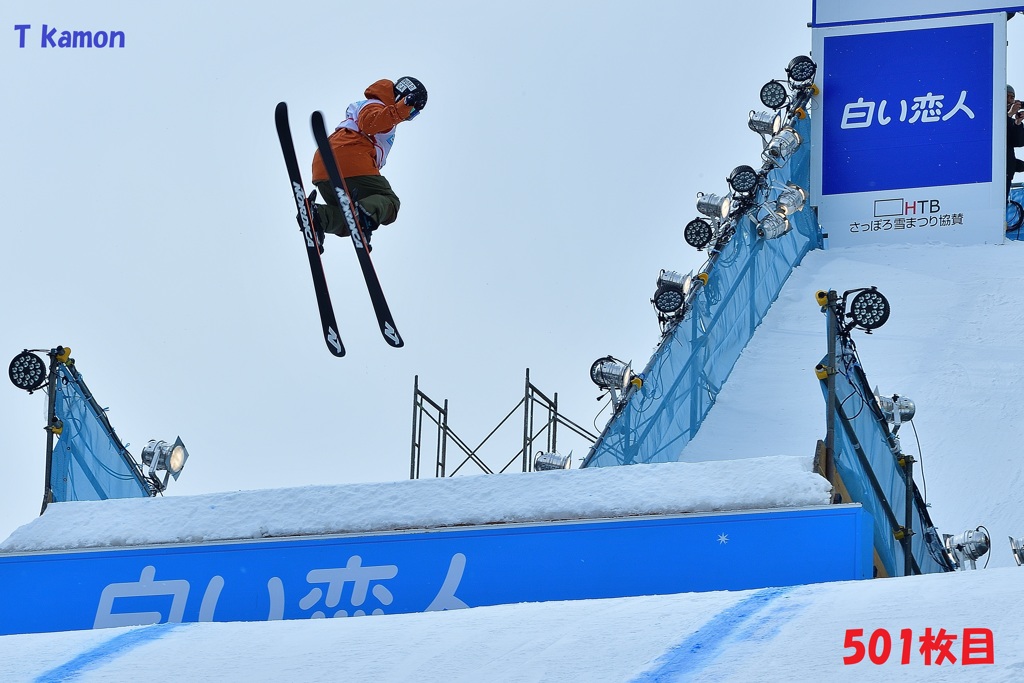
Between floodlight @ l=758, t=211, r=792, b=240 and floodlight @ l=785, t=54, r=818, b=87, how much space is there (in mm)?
3091

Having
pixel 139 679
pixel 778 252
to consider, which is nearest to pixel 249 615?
pixel 139 679

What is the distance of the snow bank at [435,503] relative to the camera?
584 centimetres

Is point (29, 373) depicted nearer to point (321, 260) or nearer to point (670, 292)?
point (321, 260)

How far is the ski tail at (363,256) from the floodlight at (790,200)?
418 cm

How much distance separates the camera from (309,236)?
8.27 m

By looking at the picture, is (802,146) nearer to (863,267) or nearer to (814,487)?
(863,267)

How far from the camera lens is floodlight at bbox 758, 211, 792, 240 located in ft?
36.4

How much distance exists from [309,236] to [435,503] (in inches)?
99.6

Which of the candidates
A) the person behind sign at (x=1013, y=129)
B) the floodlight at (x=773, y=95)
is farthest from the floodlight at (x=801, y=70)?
the person behind sign at (x=1013, y=129)

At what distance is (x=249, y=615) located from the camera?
605cm

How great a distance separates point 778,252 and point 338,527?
6442mm

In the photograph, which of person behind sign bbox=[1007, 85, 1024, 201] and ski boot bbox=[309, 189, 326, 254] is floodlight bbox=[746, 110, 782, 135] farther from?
ski boot bbox=[309, 189, 326, 254]

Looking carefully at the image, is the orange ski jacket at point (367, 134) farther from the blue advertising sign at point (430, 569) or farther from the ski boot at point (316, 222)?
the blue advertising sign at point (430, 569)

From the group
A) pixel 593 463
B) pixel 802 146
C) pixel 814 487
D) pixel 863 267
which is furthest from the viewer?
pixel 802 146
